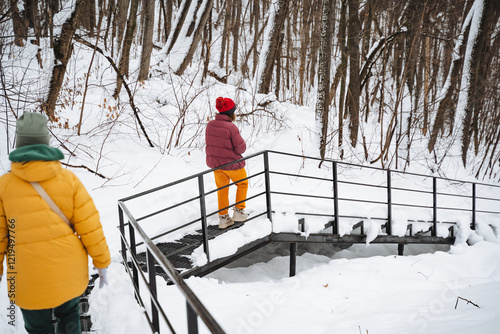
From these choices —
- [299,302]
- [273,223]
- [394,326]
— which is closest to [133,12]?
[273,223]

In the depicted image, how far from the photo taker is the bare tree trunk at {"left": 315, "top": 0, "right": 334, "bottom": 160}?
27.8 feet

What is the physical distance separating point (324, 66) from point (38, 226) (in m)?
7.93

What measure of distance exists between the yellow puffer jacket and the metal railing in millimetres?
535

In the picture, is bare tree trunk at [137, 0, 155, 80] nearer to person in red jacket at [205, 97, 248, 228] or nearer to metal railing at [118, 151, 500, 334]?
metal railing at [118, 151, 500, 334]

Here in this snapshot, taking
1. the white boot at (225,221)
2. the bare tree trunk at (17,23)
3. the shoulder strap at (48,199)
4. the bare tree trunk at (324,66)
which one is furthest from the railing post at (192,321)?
the bare tree trunk at (324,66)

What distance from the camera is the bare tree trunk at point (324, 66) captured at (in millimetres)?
8469

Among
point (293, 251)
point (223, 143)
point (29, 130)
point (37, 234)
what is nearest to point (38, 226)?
point (37, 234)

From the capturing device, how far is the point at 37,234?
1985 mm

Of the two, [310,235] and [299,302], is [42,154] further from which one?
[310,235]

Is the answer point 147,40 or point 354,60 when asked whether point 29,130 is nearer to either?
point 147,40

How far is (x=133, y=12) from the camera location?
1020 centimetres

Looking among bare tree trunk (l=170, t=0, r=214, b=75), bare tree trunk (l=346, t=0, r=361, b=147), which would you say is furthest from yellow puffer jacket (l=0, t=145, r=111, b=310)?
bare tree trunk (l=170, t=0, r=214, b=75)

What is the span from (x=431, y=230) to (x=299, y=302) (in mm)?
3971

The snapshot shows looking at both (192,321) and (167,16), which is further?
(167,16)
